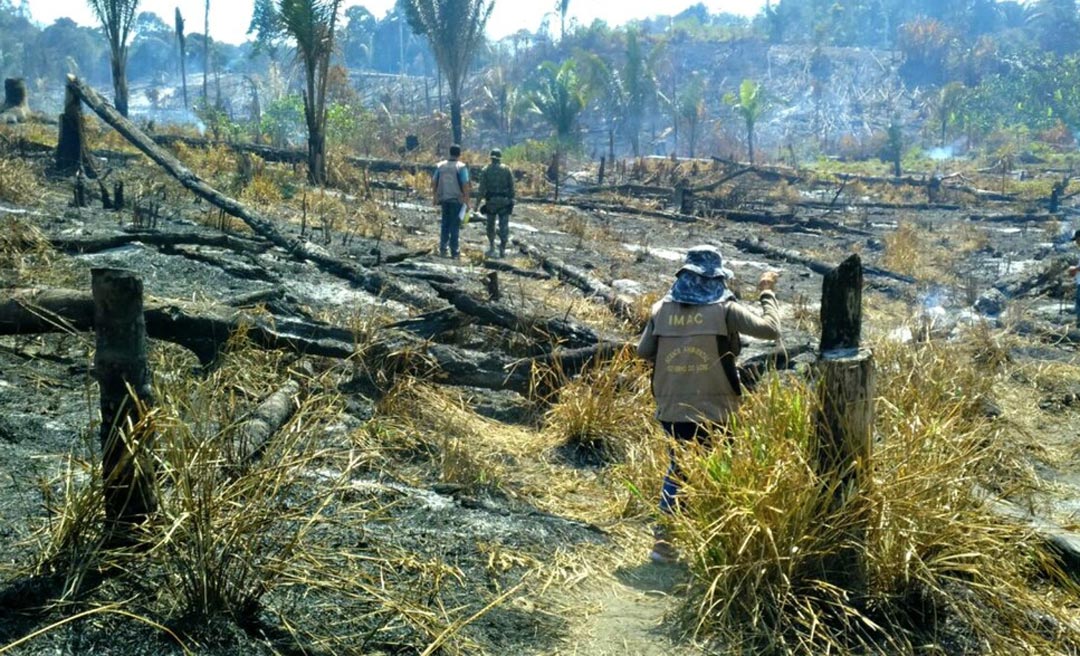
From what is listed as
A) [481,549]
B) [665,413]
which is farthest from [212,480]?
[665,413]

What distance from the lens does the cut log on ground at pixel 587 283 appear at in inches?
380

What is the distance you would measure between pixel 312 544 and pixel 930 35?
76.9 meters

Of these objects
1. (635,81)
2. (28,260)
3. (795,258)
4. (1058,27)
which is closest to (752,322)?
(28,260)

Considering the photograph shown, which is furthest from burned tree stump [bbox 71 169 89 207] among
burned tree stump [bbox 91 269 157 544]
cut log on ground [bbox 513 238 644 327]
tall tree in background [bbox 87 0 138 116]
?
tall tree in background [bbox 87 0 138 116]

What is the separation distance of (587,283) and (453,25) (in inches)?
1069

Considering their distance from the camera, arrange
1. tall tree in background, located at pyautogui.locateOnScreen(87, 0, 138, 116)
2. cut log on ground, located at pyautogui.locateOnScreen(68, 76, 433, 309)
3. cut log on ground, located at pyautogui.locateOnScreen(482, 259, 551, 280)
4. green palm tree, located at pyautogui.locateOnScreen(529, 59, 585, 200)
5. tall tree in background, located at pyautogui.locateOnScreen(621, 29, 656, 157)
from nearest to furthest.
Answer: cut log on ground, located at pyautogui.locateOnScreen(68, 76, 433, 309)
cut log on ground, located at pyautogui.locateOnScreen(482, 259, 551, 280)
tall tree in background, located at pyautogui.locateOnScreen(87, 0, 138, 116)
green palm tree, located at pyautogui.locateOnScreen(529, 59, 585, 200)
tall tree in background, located at pyautogui.locateOnScreen(621, 29, 656, 157)

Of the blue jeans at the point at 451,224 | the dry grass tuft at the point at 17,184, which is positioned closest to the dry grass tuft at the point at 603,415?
the blue jeans at the point at 451,224

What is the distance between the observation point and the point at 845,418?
3.67 metres

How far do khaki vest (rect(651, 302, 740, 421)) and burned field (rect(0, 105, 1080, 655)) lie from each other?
0.24 m

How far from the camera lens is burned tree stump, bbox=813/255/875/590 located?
366 centimetres

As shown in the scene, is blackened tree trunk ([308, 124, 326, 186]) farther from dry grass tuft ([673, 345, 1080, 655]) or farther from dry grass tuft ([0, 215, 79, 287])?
dry grass tuft ([673, 345, 1080, 655])

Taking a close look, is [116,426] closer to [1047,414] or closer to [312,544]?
[312,544]

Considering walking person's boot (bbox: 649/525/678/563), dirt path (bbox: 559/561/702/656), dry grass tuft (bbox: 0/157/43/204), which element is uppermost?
dry grass tuft (bbox: 0/157/43/204)

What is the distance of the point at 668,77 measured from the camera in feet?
232
